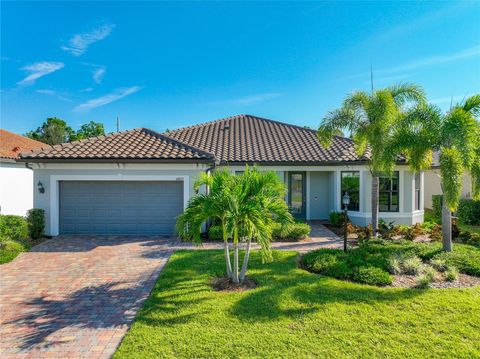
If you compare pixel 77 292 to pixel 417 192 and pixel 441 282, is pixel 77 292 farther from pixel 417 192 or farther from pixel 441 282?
pixel 417 192

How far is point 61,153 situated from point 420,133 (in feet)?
43.6

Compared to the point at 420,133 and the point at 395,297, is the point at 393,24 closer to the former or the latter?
the point at 420,133

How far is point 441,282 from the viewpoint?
6.28 m

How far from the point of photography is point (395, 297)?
545 centimetres

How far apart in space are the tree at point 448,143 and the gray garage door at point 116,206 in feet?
28.7

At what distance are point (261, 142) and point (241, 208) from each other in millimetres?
10804

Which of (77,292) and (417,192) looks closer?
(77,292)

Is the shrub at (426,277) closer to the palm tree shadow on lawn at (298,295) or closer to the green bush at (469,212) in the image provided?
the palm tree shadow on lawn at (298,295)

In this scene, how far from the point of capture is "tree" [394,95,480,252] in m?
7.11

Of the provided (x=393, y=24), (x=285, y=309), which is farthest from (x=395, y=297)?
(x=393, y=24)

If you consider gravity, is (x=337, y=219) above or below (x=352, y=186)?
below

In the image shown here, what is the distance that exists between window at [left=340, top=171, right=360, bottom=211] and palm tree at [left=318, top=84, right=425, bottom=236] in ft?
8.75

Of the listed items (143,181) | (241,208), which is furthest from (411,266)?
(143,181)

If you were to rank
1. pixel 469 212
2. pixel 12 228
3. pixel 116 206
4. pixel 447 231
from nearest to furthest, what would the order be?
1. pixel 447 231
2. pixel 12 228
3. pixel 116 206
4. pixel 469 212
